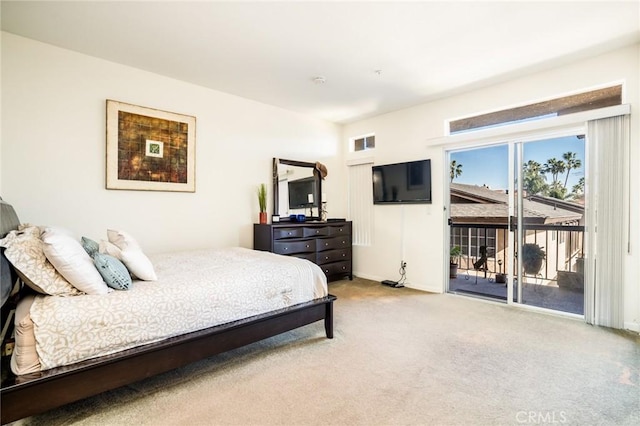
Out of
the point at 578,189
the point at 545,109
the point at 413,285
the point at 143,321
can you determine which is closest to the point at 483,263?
the point at 413,285

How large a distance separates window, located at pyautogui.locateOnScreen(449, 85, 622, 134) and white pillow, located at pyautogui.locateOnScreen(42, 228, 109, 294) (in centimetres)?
437

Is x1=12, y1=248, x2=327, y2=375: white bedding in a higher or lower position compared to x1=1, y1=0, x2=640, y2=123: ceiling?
lower

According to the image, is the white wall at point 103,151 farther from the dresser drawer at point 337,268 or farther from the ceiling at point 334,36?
the dresser drawer at point 337,268

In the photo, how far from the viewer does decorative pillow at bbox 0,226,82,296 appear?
1667 millimetres

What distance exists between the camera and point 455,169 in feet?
14.4

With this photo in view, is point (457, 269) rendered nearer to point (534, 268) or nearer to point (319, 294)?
point (534, 268)

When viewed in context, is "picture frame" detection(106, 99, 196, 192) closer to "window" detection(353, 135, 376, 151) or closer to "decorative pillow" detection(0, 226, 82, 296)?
"decorative pillow" detection(0, 226, 82, 296)

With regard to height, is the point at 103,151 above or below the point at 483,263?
above

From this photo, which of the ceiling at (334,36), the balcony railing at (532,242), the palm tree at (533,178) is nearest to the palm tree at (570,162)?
the palm tree at (533,178)

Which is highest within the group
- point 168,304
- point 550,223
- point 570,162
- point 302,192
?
point 570,162

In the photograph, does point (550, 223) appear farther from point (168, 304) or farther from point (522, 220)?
point (168, 304)

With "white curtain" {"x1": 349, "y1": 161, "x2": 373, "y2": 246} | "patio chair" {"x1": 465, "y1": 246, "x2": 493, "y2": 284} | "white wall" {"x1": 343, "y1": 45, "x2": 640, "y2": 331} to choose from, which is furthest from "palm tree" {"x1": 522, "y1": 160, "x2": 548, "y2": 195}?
Result: "white curtain" {"x1": 349, "y1": 161, "x2": 373, "y2": 246}

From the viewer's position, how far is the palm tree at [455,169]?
4352mm

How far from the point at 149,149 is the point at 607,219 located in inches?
193
